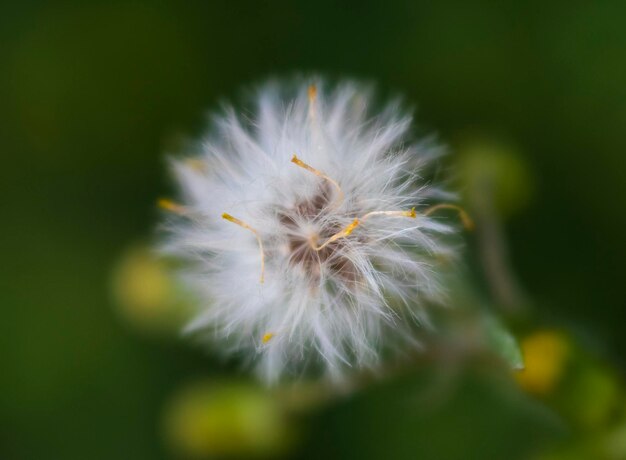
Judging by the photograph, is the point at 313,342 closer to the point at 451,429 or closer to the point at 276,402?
the point at 276,402

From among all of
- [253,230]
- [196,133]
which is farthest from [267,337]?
[196,133]

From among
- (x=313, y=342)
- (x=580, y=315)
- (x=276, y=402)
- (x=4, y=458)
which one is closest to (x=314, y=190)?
(x=313, y=342)

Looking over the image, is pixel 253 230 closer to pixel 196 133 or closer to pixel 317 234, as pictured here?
pixel 317 234

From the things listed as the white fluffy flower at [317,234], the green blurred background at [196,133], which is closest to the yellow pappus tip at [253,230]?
the white fluffy flower at [317,234]

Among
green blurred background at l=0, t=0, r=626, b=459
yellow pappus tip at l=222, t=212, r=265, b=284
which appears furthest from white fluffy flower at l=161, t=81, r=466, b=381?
green blurred background at l=0, t=0, r=626, b=459

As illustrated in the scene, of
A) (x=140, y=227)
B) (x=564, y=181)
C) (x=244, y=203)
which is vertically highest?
(x=564, y=181)

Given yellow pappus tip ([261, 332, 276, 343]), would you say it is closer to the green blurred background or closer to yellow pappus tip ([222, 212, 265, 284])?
yellow pappus tip ([222, 212, 265, 284])
